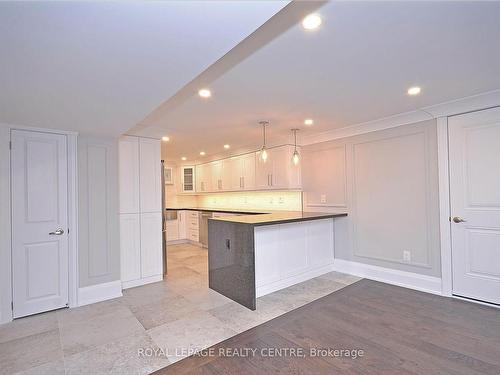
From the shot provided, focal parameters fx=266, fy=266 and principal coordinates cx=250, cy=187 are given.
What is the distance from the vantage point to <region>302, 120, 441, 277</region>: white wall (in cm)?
340

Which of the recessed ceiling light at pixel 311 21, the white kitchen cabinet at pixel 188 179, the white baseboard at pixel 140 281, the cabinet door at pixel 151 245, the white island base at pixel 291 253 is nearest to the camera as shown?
the recessed ceiling light at pixel 311 21

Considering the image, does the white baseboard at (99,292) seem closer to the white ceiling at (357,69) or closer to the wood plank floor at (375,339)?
the wood plank floor at (375,339)

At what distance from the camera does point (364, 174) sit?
4027 mm

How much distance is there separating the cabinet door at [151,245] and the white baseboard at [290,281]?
1682 millimetres

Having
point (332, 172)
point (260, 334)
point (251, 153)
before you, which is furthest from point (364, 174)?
point (260, 334)

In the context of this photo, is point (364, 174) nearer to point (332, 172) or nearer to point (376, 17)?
point (332, 172)

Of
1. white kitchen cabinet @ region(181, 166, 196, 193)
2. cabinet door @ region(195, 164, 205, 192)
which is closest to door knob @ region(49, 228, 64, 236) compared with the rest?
cabinet door @ region(195, 164, 205, 192)

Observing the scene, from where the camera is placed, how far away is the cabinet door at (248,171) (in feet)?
18.3

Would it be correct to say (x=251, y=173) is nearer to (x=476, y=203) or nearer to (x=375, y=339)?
(x=476, y=203)

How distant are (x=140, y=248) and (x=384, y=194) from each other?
3626 mm

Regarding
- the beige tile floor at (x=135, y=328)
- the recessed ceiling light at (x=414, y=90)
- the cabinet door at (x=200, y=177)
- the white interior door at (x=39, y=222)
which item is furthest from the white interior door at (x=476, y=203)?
the cabinet door at (x=200, y=177)

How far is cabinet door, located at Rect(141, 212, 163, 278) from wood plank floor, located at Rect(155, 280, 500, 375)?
2.10 meters

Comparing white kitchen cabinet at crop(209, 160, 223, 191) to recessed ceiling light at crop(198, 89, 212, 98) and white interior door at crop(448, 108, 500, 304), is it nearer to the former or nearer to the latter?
recessed ceiling light at crop(198, 89, 212, 98)

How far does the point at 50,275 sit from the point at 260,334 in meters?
2.48
